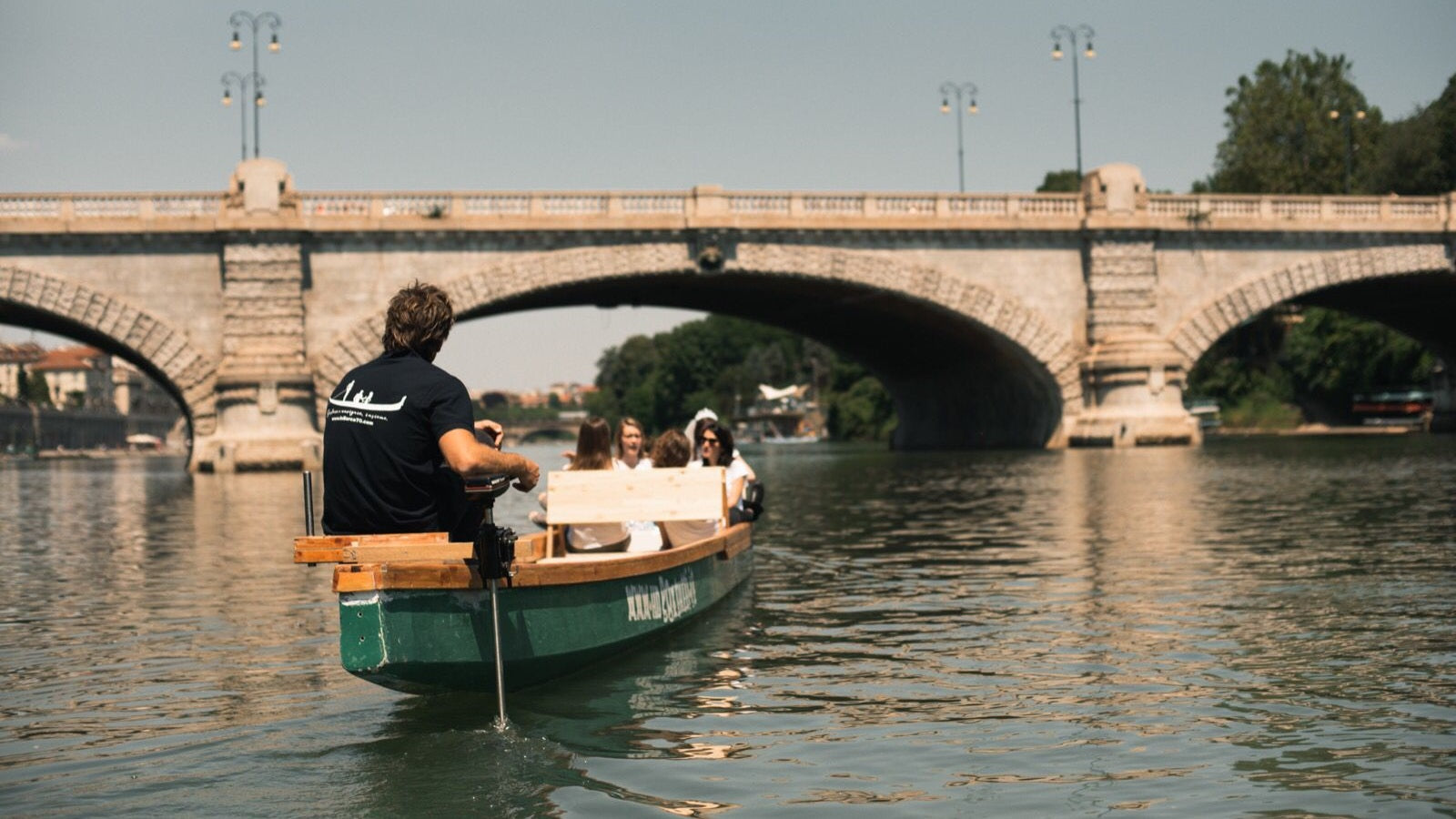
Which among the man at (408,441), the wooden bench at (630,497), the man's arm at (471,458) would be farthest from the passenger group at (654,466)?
the man's arm at (471,458)

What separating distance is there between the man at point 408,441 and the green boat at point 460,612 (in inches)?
7.1

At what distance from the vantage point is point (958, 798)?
6414mm

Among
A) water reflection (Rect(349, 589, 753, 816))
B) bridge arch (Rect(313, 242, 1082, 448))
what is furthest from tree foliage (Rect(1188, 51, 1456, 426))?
water reflection (Rect(349, 589, 753, 816))

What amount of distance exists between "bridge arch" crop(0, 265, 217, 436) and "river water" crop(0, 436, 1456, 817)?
26.2 m

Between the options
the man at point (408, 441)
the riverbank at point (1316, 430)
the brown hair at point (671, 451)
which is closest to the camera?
the man at point (408, 441)

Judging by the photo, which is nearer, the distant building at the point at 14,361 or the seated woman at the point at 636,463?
the seated woman at the point at 636,463

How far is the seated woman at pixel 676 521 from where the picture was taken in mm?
12766

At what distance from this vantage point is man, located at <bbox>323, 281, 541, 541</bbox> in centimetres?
711

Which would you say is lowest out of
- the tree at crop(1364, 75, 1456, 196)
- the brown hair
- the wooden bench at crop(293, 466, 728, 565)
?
the wooden bench at crop(293, 466, 728, 565)

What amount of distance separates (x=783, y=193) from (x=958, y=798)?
39.9 m

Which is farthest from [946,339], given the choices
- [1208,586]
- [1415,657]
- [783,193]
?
[1415,657]

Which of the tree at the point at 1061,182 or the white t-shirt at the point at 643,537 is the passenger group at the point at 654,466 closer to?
the white t-shirt at the point at 643,537

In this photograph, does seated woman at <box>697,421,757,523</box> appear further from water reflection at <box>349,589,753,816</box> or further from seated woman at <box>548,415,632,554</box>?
water reflection at <box>349,589,753,816</box>

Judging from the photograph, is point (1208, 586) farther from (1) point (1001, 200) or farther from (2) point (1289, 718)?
(1) point (1001, 200)
